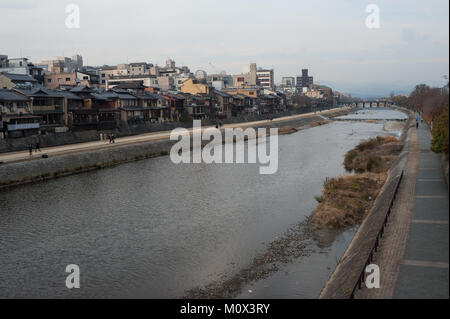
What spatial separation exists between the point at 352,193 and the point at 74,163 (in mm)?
24408

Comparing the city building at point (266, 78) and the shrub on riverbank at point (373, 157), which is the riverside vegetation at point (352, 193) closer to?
the shrub on riverbank at point (373, 157)

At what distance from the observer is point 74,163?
36.3m

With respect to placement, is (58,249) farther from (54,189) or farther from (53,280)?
(54,189)

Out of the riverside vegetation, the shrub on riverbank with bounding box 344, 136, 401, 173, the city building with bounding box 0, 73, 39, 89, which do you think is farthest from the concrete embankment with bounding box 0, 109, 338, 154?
the shrub on riverbank with bounding box 344, 136, 401, 173

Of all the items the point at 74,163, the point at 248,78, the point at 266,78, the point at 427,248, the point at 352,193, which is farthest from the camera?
the point at 266,78

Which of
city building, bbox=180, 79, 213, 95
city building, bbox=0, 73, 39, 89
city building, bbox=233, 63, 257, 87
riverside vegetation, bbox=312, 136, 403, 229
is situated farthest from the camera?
city building, bbox=233, 63, 257, 87

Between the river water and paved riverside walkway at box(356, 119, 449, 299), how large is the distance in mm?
2578

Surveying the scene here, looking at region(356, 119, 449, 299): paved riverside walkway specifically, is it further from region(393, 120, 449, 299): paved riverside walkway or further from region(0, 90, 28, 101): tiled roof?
region(0, 90, 28, 101): tiled roof

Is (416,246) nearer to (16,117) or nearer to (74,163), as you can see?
(74,163)

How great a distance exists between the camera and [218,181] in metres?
31.9

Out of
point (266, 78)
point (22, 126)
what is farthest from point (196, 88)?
point (266, 78)

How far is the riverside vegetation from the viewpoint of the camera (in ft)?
65.1

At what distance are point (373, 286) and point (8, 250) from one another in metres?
14.9

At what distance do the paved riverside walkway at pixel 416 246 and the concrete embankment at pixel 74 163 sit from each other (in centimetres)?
2637
